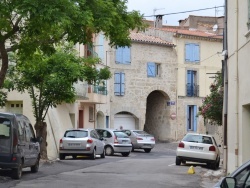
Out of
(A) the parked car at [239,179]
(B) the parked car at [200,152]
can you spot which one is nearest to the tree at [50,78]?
(B) the parked car at [200,152]

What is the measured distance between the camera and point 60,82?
1003 inches

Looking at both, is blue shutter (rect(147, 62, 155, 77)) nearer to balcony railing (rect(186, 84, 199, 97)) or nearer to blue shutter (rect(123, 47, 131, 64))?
blue shutter (rect(123, 47, 131, 64))

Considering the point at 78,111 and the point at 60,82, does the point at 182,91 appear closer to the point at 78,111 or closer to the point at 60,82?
the point at 78,111

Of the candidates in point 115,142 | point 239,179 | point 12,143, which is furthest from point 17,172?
point 115,142

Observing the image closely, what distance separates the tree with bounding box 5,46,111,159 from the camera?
25.5m

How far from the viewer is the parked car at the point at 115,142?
35531 mm

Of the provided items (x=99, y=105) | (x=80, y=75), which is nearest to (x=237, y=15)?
(x=80, y=75)

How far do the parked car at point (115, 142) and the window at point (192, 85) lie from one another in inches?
741

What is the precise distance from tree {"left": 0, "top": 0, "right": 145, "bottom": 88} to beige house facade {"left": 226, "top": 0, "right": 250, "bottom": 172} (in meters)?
2.78

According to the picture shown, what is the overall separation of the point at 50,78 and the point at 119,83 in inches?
1013

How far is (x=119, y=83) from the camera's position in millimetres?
51469

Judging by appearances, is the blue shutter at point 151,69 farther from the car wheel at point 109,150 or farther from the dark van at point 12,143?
the dark van at point 12,143

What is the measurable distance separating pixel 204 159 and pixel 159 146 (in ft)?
75.9

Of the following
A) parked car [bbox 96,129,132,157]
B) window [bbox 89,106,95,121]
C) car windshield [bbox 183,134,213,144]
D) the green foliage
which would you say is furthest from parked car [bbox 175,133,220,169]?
window [bbox 89,106,95,121]
